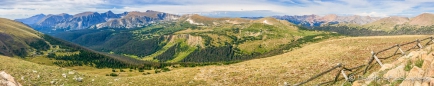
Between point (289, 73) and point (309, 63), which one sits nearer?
point (289, 73)

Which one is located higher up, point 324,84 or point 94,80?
point 324,84

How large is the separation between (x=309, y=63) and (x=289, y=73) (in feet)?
23.3

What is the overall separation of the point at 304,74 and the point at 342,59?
969 cm

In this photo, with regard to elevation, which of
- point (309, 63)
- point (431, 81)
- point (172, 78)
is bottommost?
point (172, 78)

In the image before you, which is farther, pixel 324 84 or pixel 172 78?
pixel 172 78

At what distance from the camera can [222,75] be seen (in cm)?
4325

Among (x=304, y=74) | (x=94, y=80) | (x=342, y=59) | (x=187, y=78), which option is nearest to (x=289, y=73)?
(x=304, y=74)

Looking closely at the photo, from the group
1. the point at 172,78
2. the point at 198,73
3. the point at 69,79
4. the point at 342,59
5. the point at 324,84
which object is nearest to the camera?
the point at 324,84

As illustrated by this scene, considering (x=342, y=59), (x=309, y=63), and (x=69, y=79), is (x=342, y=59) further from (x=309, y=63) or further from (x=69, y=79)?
(x=69, y=79)

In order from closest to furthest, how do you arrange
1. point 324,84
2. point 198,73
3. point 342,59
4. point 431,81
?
point 431,81 → point 324,84 → point 342,59 → point 198,73

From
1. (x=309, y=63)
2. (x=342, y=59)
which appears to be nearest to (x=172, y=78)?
(x=309, y=63)

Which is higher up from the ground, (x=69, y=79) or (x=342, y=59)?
(x=342, y=59)

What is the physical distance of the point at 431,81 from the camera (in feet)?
40.9

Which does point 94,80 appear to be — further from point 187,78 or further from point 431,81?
point 431,81
